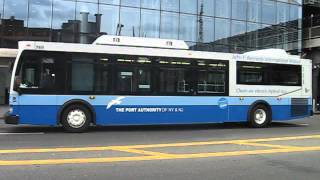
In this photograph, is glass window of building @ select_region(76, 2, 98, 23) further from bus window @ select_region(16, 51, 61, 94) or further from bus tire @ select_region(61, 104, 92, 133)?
bus tire @ select_region(61, 104, 92, 133)

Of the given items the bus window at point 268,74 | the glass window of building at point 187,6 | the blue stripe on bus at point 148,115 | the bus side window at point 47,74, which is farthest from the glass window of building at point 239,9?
the bus side window at point 47,74

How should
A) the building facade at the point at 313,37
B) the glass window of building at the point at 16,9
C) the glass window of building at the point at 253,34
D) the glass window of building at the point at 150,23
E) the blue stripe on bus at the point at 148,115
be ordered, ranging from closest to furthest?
the blue stripe on bus at the point at 148,115 < the glass window of building at the point at 16,9 < the glass window of building at the point at 150,23 < the glass window of building at the point at 253,34 < the building facade at the point at 313,37

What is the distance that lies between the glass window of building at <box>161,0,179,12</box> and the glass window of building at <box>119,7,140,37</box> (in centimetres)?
205

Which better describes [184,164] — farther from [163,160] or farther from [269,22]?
[269,22]

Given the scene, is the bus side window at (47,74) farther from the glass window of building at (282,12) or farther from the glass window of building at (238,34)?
the glass window of building at (282,12)

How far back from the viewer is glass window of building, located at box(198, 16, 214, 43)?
36.8 meters

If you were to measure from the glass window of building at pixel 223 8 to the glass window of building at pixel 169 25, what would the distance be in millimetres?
3608

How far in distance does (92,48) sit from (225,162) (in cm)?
770

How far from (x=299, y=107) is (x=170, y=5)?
1755 cm

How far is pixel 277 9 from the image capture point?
40.8 meters

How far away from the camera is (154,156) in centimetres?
1051

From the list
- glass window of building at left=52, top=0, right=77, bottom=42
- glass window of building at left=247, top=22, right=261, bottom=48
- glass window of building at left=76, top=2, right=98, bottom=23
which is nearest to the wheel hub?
glass window of building at left=52, top=0, right=77, bottom=42

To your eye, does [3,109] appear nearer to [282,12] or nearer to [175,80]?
[175,80]

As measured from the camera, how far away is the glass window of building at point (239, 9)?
3847 centimetres
